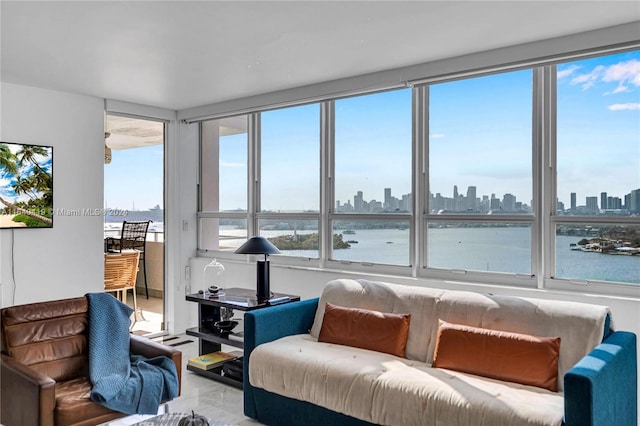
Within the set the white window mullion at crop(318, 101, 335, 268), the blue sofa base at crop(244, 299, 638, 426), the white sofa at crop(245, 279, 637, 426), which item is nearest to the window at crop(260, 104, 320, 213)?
the white window mullion at crop(318, 101, 335, 268)

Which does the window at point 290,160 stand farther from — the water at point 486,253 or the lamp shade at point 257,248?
the lamp shade at point 257,248

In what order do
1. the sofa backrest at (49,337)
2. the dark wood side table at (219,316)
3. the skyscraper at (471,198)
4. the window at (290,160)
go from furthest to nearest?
1. the window at (290,160)
2. the dark wood side table at (219,316)
3. the skyscraper at (471,198)
4. the sofa backrest at (49,337)

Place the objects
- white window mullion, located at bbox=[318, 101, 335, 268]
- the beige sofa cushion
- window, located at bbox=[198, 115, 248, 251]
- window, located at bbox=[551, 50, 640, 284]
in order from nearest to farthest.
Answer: the beige sofa cushion → window, located at bbox=[551, 50, 640, 284] → white window mullion, located at bbox=[318, 101, 335, 268] → window, located at bbox=[198, 115, 248, 251]

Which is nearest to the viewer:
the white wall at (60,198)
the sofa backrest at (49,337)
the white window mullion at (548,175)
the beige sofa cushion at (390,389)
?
the beige sofa cushion at (390,389)

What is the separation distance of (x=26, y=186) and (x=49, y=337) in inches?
74.4

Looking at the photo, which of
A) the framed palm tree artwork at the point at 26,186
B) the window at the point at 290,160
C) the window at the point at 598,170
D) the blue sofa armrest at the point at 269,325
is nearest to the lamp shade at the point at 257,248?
the blue sofa armrest at the point at 269,325

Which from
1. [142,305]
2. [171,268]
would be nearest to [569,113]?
[171,268]

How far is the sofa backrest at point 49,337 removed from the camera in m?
2.90

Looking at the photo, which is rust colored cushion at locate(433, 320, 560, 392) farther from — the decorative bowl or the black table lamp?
the decorative bowl

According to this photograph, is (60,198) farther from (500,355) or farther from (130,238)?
(500,355)

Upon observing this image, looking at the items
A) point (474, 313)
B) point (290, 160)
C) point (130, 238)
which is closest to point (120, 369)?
point (474, 313)

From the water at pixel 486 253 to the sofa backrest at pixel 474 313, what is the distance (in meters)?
0.51

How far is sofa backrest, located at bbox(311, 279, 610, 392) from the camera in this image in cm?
275

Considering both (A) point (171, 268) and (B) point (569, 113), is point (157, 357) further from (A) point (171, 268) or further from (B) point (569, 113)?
(B) point (569, 113)
